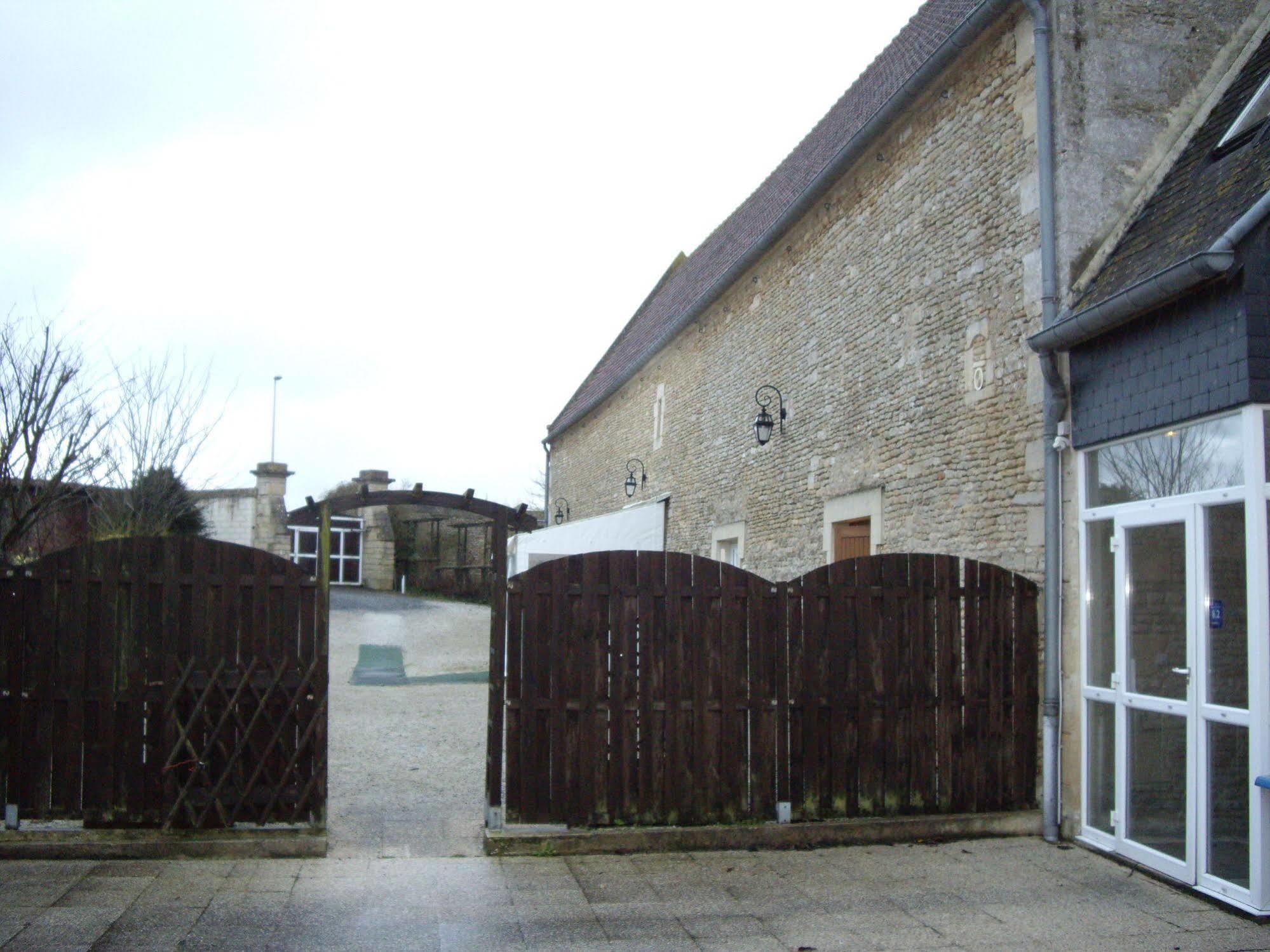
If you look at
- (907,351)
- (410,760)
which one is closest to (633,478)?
(907,351)

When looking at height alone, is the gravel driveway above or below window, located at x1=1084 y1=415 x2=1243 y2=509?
below

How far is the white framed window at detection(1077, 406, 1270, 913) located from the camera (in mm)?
5262

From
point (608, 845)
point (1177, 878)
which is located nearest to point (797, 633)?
point (608, 845)

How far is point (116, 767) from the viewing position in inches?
243

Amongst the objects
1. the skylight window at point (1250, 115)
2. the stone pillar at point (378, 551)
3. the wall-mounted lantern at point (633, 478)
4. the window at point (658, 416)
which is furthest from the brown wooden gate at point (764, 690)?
the stone pillar at point (378, 551)

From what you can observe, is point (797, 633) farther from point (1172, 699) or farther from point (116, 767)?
point (116, 767)

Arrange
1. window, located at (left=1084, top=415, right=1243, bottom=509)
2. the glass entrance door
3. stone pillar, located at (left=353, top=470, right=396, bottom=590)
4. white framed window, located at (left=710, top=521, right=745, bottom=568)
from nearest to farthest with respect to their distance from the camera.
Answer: window, located at (left=1084, top=415, right=1243, bottom=509) → the glass entrance door → white framed window, located at (left=710, top=521, right=745, bottom=568) → stone pillar, located at (left=353, top=470, right=396, bottom=590)

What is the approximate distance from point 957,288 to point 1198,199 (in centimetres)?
212

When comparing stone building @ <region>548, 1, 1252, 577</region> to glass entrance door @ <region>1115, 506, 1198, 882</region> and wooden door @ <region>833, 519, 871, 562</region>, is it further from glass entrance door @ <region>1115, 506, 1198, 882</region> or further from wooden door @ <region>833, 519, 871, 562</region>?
glass entrance door @ <region>1115, 506, 1198, 882</region>

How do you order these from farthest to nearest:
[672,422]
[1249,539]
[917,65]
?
[672,422] → [917,65] → [1249,539]

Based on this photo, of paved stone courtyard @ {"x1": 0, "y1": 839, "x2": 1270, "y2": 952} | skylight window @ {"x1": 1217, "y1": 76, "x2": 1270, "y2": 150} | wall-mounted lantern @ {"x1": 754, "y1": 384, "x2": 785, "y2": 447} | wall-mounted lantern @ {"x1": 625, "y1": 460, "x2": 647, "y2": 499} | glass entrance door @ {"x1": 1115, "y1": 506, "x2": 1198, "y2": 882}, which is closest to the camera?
paved stone courtyard @ {"x1": 0, "y1": 839, "x2": 1270, "y2": 952}

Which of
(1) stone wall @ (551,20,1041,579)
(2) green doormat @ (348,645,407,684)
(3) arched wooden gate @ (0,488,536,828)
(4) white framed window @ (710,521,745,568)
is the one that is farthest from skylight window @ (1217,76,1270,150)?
(2) green doormat @ (348,645,407,684)

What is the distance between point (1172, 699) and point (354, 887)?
4.18m

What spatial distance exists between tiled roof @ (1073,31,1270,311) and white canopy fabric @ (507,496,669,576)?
9587 mm
